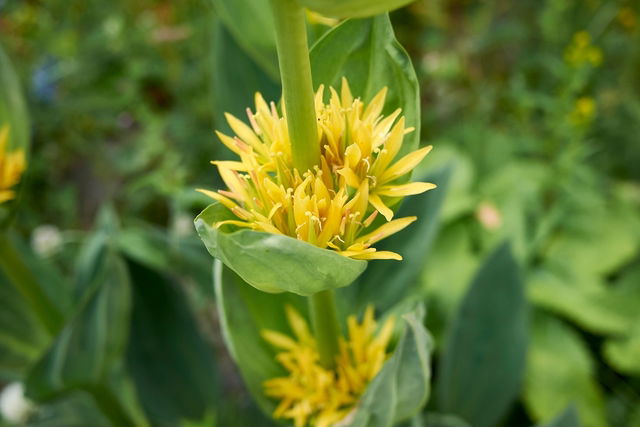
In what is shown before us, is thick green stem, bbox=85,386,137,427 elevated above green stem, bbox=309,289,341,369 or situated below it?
below

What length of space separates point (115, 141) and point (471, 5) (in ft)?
3.20

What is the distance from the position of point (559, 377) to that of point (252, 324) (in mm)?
582

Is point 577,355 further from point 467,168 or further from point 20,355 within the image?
point 20,355

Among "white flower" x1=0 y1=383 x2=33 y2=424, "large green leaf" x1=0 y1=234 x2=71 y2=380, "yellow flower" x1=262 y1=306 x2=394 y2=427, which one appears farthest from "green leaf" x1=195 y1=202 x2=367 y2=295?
"white flower" x1=0 y1=383 x2=33 y2=424

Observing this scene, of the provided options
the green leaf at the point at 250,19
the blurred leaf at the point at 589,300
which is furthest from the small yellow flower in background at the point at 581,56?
the green leaf at the point at 250,19

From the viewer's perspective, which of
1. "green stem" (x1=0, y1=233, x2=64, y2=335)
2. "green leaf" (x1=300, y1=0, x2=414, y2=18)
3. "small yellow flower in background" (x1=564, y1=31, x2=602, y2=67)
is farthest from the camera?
"small yellow flower in background" (x1=564, y1=31, x2=602, y2=67)

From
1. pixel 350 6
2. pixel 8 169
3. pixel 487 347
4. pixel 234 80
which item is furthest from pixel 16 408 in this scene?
pixel 350 6

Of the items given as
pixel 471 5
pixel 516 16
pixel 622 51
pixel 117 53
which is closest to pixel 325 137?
pixel 117 53

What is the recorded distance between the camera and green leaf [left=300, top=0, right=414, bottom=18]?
0.76ft

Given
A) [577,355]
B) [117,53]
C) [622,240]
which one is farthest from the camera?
[117,53]

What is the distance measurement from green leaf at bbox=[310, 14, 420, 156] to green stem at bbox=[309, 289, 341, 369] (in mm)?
107

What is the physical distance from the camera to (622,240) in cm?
100

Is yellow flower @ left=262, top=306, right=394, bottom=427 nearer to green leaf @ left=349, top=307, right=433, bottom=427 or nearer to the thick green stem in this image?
green leaf @ left=349, top=307, right=433, bottom=427

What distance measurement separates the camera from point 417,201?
27.5 inches
